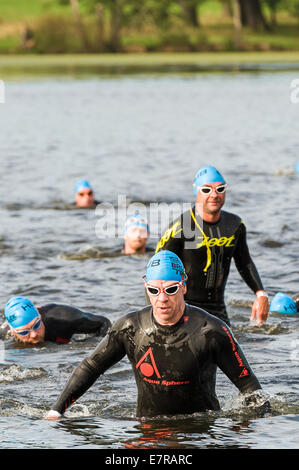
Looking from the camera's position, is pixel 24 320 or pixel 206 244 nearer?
pixel 206 244

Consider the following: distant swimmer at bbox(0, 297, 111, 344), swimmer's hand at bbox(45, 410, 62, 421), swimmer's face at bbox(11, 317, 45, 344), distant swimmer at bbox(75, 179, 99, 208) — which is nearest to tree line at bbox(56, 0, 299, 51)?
distant swimmer at bbox(75, 179, 99, 208)

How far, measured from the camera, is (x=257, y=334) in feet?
43.5

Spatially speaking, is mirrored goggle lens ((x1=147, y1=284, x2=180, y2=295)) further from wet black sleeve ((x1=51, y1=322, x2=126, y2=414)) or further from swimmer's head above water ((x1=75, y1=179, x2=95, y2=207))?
swimmer's head above water ((x1=75, y1=179, x2=95, y2=207))

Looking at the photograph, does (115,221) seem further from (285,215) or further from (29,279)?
(29,279)

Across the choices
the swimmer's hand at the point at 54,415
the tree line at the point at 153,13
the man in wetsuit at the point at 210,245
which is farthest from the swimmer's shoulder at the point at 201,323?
the tree line at the point at 153,13

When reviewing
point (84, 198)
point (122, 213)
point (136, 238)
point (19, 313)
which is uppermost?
point (19, 313)

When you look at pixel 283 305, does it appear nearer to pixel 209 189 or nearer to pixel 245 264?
pixel 245 264

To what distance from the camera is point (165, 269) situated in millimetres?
8281

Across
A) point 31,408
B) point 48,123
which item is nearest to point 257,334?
point 31,408

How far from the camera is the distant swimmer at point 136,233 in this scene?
58.0ft

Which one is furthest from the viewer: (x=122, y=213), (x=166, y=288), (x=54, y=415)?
(x=122, y=213)

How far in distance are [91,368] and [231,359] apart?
128 cm

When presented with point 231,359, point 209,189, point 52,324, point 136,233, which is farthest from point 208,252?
point 136,233
